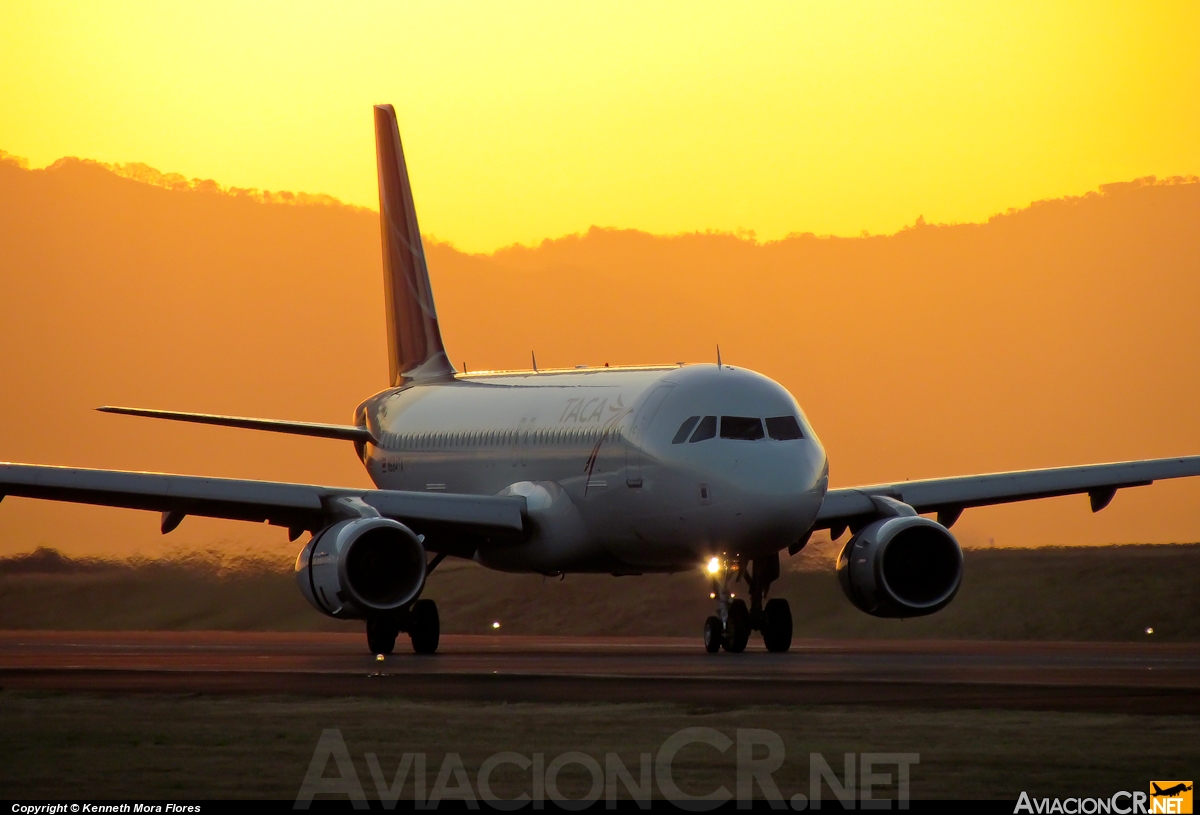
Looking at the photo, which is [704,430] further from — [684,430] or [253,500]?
[253,500]

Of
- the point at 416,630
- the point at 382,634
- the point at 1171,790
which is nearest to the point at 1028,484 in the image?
the point at 416,630

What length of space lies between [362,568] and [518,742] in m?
14.8

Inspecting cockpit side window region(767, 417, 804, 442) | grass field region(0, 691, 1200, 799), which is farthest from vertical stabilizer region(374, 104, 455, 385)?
grass field region(0, 691, 1200, 799)

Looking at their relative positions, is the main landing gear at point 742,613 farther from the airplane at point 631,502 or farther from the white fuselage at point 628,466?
the white fuselage at point 628,466

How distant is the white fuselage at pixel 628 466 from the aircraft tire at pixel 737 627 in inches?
41.4

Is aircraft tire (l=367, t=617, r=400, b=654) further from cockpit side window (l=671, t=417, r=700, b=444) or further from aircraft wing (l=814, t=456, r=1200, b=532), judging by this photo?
aircraft wing (l=814, t=456, r=1200, b=532)

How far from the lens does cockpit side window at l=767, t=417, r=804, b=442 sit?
31.0m

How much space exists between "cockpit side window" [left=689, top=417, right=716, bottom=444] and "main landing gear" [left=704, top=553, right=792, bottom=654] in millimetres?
1867

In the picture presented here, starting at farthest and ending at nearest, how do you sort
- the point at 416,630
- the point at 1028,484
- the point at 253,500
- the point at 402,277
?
1. the point at 402,277
2. the point at 1028,484
3. the point at 416,630
4. the point at 253,500

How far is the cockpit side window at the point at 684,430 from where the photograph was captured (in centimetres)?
3139

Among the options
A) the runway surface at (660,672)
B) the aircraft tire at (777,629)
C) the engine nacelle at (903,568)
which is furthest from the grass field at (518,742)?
the aircraft tire at (777,629)

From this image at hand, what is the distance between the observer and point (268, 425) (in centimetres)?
4103

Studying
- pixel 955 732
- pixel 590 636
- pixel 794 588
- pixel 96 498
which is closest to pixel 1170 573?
pixel 794 588

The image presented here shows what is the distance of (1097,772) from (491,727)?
5716mm
